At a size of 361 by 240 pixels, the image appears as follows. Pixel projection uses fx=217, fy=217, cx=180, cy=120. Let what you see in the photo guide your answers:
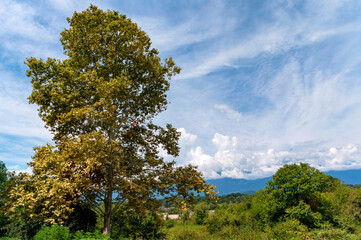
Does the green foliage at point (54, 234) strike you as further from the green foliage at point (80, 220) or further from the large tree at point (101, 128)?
the green foliage at point (80, 220)

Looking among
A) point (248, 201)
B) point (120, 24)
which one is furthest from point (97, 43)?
point (248, 201)

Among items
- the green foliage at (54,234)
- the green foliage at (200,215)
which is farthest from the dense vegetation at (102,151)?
the green foliage at (200,215)

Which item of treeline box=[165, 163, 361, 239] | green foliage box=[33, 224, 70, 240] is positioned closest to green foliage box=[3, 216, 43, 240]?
green foliage box=[33, 224, 70, 240]

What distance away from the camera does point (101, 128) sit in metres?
11.9

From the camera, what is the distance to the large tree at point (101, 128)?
9.48 m

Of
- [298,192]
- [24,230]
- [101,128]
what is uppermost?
[101,128]

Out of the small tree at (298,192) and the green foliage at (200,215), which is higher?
the small tree at (298,192)

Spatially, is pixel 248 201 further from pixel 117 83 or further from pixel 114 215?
pixel 117 83

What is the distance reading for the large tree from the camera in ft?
31.1

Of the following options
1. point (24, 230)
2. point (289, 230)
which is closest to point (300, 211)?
point (289, 230)

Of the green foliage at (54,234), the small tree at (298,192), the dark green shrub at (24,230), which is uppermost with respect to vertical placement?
the small tree at (298,192)

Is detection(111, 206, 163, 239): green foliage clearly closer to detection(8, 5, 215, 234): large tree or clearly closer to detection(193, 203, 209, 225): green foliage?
detection(8, 5, 215, 234): large tree

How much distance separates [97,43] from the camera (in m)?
12.9

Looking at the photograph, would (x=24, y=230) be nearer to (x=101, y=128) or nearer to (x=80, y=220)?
(x=80, y=220)
